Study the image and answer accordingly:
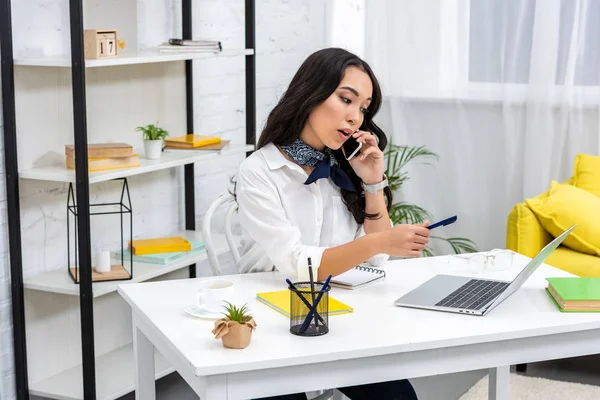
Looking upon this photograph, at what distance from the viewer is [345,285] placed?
189cm

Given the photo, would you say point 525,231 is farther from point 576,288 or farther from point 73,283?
point 73,283

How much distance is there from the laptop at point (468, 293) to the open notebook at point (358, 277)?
120 millimetres

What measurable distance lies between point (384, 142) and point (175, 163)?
3.09 feet

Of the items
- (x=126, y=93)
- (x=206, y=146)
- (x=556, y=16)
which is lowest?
(x=206, y=146)

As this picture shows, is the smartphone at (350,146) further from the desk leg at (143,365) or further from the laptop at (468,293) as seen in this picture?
the desk leg at (143,365)

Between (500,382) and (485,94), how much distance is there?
239 cm

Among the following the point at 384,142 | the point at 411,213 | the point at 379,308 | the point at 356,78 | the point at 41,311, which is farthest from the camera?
the point at 411,213

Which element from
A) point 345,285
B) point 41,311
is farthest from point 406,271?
point 41,311

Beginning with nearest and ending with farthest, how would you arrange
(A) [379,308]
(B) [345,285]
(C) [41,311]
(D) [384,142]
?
1. (A) [379,308]
2. (B) [345,285]
3. (D) [384,142]
4. (C) [41,311]

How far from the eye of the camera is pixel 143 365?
5.92 ft

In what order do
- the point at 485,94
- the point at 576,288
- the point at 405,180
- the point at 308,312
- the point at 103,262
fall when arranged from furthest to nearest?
1. the point at 405,180
2. the point at 485,94
3. the point at 103,262
4. the point at 576,288
5. the point at 308,312

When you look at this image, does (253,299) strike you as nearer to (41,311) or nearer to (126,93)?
(41,311)

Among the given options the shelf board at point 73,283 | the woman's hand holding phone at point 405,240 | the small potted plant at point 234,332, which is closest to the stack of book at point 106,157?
the shelf board at point 73,283

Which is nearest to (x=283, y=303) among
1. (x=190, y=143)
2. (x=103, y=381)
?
(x=103, y=381)
